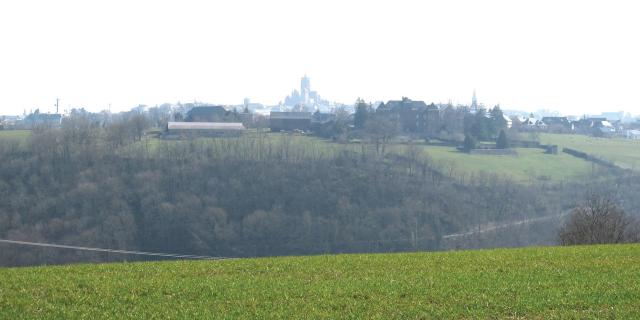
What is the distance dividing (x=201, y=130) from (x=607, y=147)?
138 feet

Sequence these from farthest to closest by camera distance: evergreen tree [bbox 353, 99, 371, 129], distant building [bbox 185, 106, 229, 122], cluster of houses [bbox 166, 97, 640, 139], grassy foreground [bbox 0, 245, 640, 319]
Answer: distant building [bbox 185, 106, 229, 122], evergreen tree [bbox 353, 99, 371, 129], cluster of houses [bbox 166, 97, 640, 139], grassy foreground [bbox 0, 245, 640, 319]

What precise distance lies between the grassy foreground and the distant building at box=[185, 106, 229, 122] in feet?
265

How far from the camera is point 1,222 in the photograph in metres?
44.9

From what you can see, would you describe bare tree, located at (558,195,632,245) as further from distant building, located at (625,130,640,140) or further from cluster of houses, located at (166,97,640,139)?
distant building, located at (625,130,640,140)

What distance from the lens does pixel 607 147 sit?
81.4 metres

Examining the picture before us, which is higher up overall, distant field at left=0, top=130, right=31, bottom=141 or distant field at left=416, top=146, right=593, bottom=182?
distant field at left=0, top=130, right=31, bottom=141

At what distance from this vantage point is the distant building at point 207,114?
311 ft

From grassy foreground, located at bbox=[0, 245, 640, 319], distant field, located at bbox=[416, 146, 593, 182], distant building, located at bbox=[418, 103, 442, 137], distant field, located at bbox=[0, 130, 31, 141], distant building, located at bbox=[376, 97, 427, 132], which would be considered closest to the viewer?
grassy foreground, located at bbox=[0, 245, 640, 319]

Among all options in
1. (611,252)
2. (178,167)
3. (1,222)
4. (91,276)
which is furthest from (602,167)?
(91,276)

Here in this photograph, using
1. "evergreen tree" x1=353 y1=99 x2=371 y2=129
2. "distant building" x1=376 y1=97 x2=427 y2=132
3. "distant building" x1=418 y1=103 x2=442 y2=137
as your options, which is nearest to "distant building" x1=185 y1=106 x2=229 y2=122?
"evergreen tree" x1=353 y1=99 x2=371 y2=129

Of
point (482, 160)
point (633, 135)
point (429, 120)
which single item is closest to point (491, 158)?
point (482, 160)

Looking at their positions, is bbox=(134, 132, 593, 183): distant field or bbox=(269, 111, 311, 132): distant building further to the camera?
bbox=(269, 111, 311, 132): distant building

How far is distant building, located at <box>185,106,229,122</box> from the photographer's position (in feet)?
311

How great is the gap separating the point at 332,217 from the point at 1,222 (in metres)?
19.7
